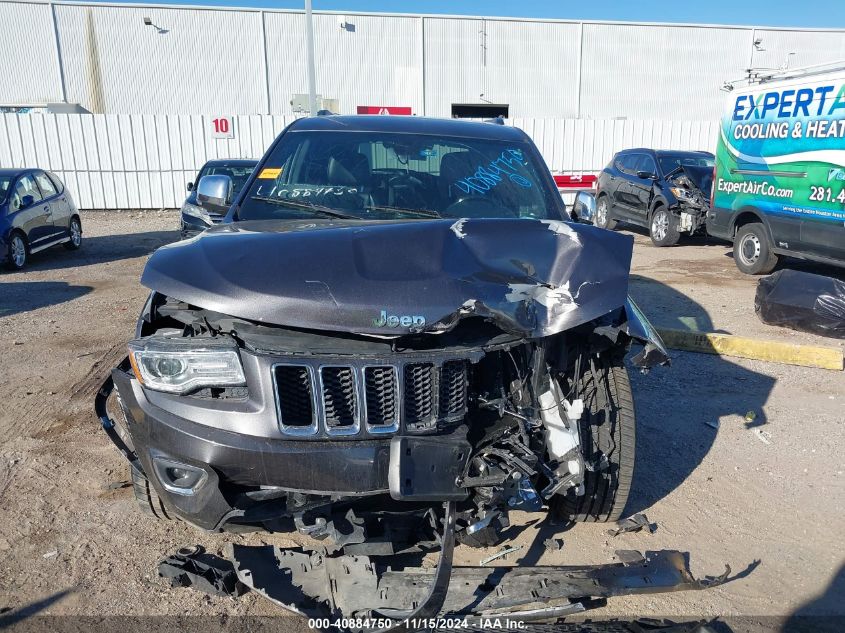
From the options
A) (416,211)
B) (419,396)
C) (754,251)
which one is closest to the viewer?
(419,396)

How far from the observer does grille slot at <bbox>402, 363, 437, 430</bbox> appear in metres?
2.30

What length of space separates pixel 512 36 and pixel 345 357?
93.4 ft

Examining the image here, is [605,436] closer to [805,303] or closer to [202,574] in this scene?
[202,574]

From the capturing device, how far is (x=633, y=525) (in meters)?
3.12

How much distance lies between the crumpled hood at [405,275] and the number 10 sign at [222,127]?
17.0 m

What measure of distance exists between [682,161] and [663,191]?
0.94 m

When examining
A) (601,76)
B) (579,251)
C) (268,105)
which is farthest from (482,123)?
(601,76)

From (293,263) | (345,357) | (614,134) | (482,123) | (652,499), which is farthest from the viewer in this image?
(614,134)

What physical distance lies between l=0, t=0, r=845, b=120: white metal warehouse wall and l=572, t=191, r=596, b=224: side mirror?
80.4ft

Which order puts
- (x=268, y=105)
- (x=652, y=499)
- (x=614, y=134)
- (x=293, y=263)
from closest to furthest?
(x=293, y=263) → (x=652, y=499) → (x=614, y=134) → (x=268, y=105)

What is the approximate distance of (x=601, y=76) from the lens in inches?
1114

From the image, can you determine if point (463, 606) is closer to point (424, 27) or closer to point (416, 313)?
point (416, 313)

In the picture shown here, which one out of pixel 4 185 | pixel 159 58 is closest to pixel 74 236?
pixel 4 185

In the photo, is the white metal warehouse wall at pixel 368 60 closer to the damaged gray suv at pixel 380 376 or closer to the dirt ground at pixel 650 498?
the dirt ground at pixel 650 498
